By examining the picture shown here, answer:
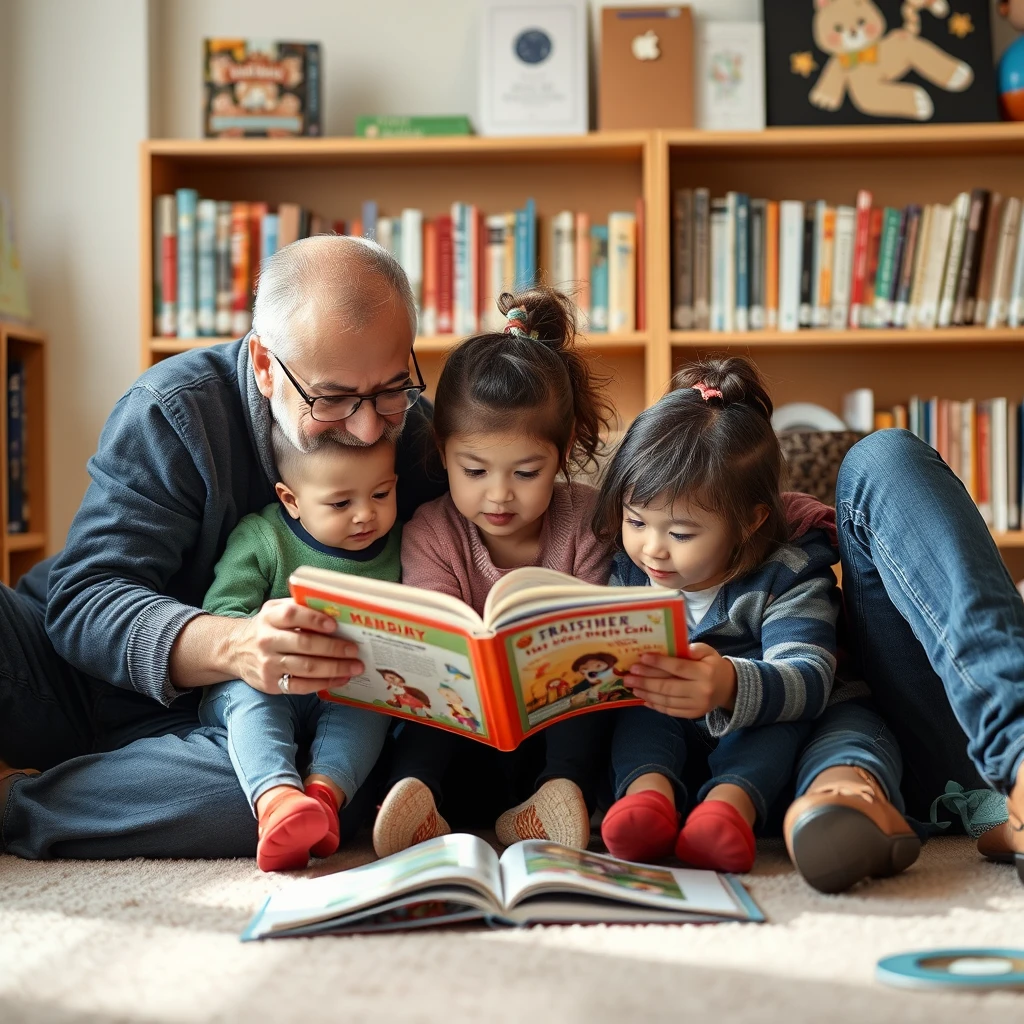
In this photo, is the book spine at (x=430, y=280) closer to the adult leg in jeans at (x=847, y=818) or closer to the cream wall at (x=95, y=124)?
the cream wall at (x=95, y=124)

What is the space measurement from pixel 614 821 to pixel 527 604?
256 mm

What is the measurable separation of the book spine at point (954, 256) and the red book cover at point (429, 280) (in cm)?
129

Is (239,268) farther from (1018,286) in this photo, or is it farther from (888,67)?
(1018,286)

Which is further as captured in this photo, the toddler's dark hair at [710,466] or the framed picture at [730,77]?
the framed picture at [730,77]

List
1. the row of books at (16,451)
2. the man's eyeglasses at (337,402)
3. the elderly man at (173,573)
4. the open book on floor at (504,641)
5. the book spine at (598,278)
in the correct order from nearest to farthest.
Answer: the open book on floor at (504,641)
the elderly man at (173,573)
the man's eyeglasses at (337,402)
the row of books at (16,451)
the book spine at (598,278)

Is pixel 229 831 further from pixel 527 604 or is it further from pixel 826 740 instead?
pixel 826 740

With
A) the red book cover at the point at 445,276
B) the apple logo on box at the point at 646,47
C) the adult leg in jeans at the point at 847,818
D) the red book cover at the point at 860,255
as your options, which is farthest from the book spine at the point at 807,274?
the adult leg in jeans at the point at 847,818

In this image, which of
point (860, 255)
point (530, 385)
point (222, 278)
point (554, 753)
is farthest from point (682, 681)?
point (222, 278)

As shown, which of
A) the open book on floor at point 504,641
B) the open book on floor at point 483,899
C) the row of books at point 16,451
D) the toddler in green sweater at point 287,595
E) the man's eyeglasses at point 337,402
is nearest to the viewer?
the open book on floor at point 483,899

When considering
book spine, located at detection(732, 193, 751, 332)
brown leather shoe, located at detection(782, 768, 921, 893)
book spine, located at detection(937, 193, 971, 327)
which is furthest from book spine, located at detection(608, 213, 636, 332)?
brown leather shoe, located at detection(782, 768, 921, 893)

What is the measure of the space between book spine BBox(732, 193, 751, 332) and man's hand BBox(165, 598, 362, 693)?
194 cm

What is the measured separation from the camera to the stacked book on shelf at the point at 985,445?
2951mm

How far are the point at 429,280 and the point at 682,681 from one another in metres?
2.00

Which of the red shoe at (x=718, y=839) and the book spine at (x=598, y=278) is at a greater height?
the book spine at (x=598, y=278)
